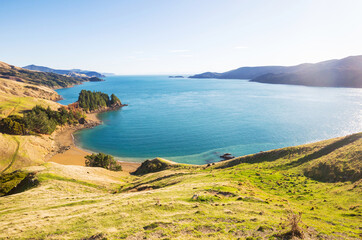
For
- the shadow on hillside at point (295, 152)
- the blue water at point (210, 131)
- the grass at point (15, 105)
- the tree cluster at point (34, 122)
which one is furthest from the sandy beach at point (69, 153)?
the shadow on hillside at point (295, 152)

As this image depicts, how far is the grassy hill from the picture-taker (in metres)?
20.8

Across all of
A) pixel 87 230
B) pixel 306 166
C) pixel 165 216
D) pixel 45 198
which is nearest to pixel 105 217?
pixel 87 230

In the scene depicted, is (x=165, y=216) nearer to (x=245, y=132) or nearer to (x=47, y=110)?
(x=245, y=132)

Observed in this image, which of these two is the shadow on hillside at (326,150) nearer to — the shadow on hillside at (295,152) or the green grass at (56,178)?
the shadow on hillside at (295,152)

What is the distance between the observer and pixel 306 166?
4500 cm

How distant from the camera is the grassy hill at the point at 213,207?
20781 mm

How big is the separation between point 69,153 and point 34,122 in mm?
32946

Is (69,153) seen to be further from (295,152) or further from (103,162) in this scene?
(295,152)

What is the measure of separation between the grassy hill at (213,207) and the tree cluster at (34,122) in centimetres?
6879

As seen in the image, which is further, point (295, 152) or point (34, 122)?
point (34, 122)

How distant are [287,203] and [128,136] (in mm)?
112662

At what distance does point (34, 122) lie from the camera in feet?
365

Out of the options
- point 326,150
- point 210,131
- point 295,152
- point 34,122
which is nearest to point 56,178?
point 295,152

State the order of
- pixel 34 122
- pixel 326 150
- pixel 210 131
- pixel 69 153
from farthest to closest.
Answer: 1. pixel 210 131
2. pixel 34 122
3. pixel 69 153
4. pixel 326 150
